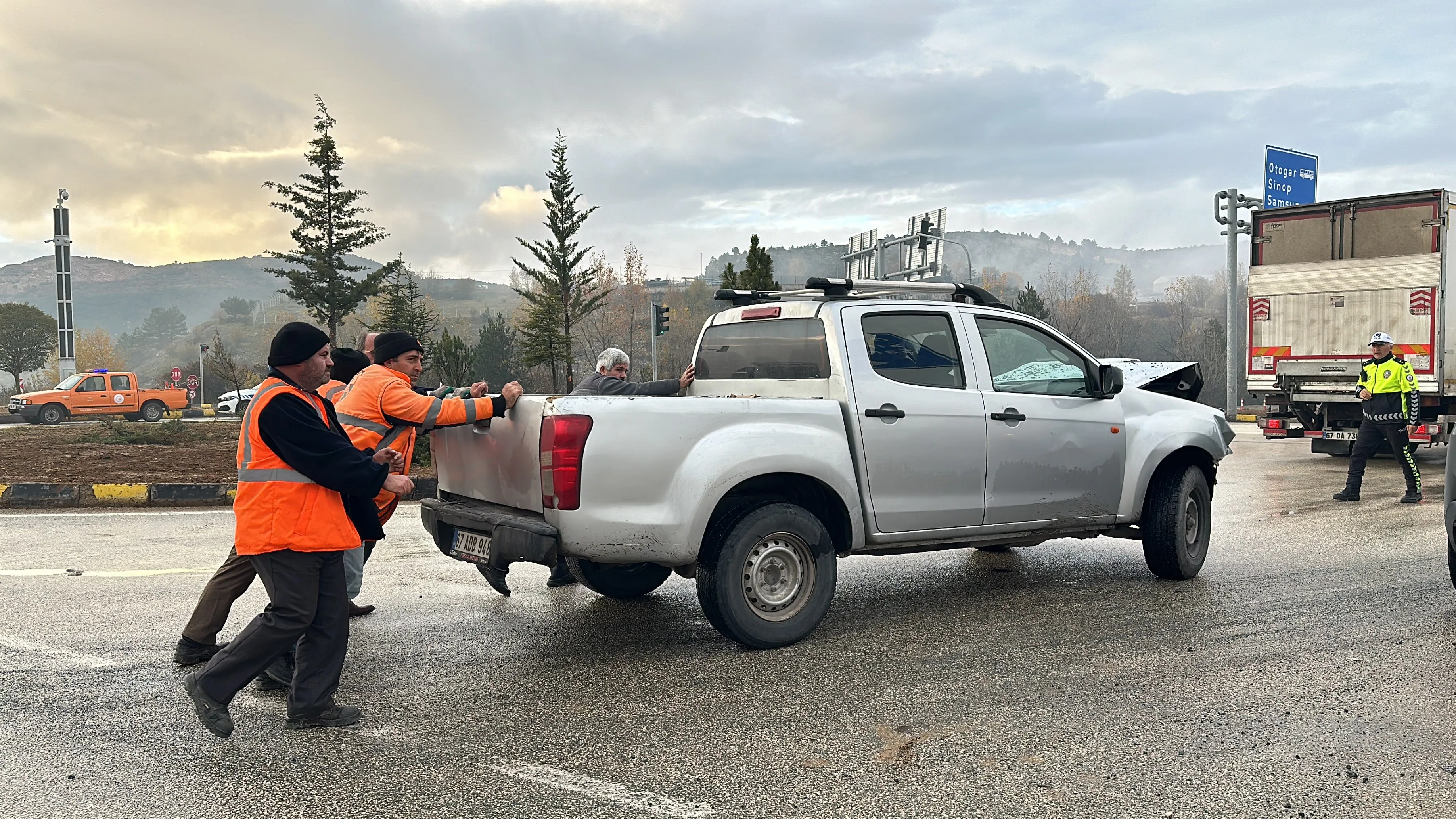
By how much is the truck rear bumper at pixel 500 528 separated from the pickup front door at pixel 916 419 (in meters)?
1.79

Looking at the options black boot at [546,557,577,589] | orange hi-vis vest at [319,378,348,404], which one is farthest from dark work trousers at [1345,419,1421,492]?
orange hi-vis vest at [319,378,348,404]

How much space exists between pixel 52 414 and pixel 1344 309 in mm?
34695

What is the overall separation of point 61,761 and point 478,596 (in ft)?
9.99

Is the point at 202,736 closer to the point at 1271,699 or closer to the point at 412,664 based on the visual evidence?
the point at 412,664

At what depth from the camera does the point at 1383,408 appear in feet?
38.9

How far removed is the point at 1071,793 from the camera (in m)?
3.61

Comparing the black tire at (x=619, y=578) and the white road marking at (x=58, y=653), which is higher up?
the black tire at (x=619, y=578)

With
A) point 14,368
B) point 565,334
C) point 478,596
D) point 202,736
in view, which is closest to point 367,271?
point 565,334

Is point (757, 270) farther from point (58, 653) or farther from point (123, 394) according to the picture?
point (58, 653)

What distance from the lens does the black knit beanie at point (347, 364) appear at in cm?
616

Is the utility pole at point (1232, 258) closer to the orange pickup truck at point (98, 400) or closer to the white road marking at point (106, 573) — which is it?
the white road marking at point (106, 573)

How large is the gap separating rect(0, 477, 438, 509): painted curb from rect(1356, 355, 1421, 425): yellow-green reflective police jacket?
34.9 feet

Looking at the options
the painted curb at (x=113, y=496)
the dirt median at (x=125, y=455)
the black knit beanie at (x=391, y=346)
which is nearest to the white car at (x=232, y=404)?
the dirt median at (x=125, y=455)

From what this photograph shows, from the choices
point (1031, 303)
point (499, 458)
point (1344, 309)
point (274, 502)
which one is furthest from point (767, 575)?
point (1031, 303)
